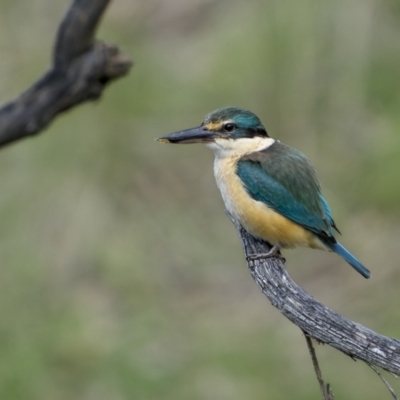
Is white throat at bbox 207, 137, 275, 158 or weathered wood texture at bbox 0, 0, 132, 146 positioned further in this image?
weathered wood texture at bbox 0, 0, 132, 146

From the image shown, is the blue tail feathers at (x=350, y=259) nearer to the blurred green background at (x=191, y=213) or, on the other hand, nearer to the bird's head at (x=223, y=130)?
the bird's head at (x=223, y=130)

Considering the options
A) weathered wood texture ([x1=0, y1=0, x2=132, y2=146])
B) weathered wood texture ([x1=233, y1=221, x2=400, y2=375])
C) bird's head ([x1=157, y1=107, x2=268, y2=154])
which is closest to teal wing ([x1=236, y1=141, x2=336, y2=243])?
bird's head ([x1=157, y1=107, x2=268, y2=154])

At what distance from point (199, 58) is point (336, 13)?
143 cm

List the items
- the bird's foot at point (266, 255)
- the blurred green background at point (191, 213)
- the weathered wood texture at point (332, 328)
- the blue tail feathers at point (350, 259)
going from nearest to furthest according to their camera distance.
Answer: the weathered wood texture at point (332, 328) < the bird's foot at point (266, 255) < the blue tail feathers at point (350, 259) < the blurred green background at point (191, 213)

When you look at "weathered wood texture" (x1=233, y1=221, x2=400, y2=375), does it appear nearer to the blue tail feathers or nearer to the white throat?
the blue tail feathers

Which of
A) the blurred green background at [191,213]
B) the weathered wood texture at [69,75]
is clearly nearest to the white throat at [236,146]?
the weathered wood texture at [69,75]

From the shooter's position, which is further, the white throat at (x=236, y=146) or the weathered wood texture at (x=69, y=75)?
the weathered wood texture at (x=69, y=75)

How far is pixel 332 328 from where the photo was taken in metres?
2.78

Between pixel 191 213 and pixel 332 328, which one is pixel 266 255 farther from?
pixel 191 213

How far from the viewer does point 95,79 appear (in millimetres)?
4340

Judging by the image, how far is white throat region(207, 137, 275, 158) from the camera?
3818 millimetres

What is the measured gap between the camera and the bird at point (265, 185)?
3.63 metres

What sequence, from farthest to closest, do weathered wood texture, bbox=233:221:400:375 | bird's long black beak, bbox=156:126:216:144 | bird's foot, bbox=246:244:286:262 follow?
bird's long black beak, bbox=156:126:216:144 < bird's foot, bbox=246:244:286:262 < weathered wood texture, bbox=233:221:400:375

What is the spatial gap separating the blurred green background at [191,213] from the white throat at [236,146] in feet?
7.01
